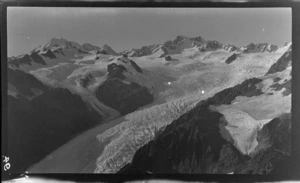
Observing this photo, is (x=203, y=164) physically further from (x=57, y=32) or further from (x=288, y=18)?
(x=57, y=32)

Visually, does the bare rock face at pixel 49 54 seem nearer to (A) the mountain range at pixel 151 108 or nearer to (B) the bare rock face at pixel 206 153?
(A) the mountain range at pixel 151 108

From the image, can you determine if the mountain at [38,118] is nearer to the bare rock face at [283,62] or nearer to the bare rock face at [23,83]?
the bare rock face at [23,83]

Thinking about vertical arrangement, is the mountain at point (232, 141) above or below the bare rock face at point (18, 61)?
below

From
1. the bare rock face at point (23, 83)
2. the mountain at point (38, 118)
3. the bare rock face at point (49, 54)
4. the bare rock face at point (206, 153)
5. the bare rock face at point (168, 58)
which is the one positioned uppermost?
the bare rock face at point (49, 54)

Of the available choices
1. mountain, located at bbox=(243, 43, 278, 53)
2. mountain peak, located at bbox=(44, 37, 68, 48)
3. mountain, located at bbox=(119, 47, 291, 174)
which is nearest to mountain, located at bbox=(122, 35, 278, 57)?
mountain, located at bbox=(243, 43, 278, 53)

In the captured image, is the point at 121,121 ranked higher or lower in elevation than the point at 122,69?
lower

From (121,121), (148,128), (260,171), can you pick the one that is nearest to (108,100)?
(121,121)

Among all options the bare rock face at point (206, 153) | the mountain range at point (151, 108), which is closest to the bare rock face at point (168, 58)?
the mountain range at point (151, 108)
